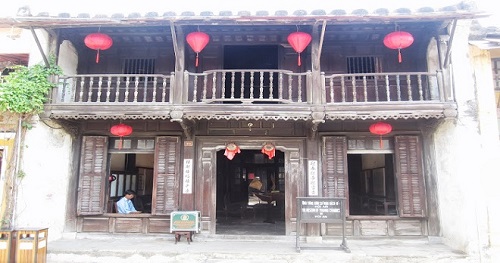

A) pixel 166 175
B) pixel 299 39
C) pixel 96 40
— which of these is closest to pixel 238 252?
pixel 166 175

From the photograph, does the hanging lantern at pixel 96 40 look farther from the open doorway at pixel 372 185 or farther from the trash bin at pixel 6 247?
the open doorway at pixel 372 185

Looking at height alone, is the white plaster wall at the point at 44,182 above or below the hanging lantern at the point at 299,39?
below

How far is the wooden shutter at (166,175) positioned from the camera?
8.57 meters

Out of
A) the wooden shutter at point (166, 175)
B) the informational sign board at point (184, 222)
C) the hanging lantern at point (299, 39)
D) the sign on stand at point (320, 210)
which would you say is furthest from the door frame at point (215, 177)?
the hanging lantern at point (299, 39)

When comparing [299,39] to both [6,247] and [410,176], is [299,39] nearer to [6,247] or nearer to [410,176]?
[410,176]

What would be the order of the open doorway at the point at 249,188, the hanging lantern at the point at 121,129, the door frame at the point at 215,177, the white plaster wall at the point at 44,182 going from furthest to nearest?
the open doorway at the point at 249,188, the door frame at the point at 215,177, the hanging lantern at the point at 121,129, the white plaster wall at the point at 44,182

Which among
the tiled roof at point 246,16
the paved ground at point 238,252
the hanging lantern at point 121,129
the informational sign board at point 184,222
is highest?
the tiled roof at point 246,16

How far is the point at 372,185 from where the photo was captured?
13.3 metres

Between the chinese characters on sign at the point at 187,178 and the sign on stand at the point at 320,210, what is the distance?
2909mm

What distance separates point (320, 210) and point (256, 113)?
2.56 meters

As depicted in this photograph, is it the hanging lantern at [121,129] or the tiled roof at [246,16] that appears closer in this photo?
the tiled roof at [246,16]

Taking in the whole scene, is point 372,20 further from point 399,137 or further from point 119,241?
point 119,241

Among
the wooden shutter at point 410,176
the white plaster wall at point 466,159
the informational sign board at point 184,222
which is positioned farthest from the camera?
the wooden shutter at point 410,176

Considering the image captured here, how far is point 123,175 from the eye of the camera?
1158 centimetres
